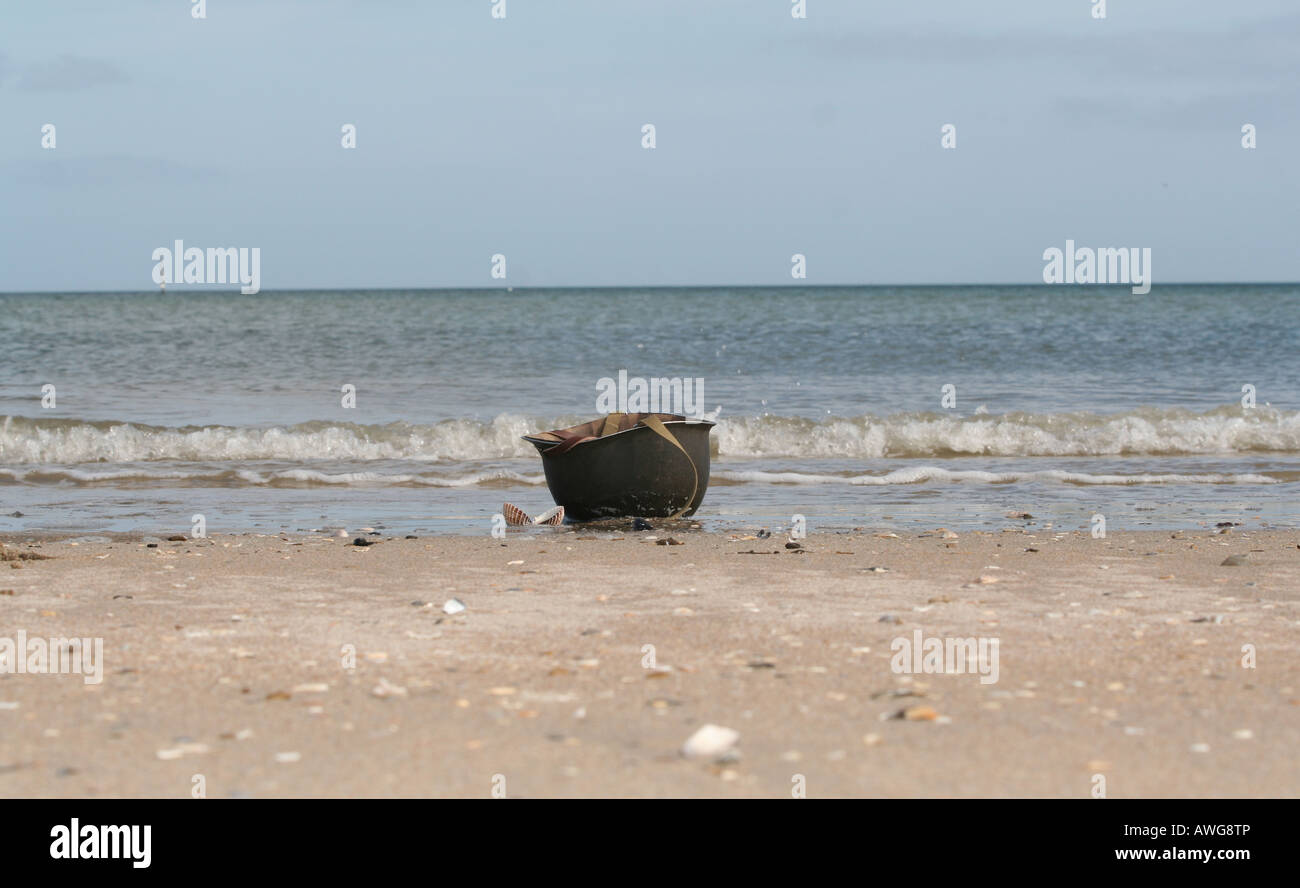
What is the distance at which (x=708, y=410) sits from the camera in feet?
59.5

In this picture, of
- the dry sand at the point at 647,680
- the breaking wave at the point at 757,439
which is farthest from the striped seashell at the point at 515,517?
the breaking wave at the point at 757,439

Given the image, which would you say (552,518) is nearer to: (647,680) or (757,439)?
(647,680)

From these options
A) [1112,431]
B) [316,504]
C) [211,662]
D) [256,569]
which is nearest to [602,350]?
[1112,431]

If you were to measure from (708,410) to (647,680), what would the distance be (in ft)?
46.0

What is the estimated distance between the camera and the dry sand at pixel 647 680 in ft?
10.7

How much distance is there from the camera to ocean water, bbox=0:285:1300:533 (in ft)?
34.5

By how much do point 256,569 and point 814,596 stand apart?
10.5ft

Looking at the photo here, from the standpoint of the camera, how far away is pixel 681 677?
4.25m

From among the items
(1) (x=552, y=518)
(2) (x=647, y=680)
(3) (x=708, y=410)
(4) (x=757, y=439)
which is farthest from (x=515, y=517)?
(3) (x=708, y=410)

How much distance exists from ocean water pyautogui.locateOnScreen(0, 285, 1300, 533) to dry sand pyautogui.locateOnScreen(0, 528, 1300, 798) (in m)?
2.93

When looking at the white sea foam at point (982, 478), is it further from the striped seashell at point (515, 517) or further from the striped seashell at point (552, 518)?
the striped seashell at point (515, 517)

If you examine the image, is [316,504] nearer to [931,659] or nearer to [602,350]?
[931,659]

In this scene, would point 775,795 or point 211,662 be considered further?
point 211,662

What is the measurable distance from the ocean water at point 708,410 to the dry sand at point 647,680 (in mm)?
2933
